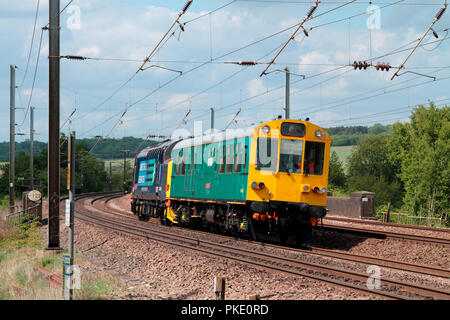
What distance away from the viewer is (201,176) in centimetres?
2150

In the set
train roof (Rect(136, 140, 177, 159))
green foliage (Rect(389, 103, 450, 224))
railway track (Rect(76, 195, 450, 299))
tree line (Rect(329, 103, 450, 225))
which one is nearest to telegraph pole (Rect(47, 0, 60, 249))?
railway track (Rect(76, 195, 450, 299))

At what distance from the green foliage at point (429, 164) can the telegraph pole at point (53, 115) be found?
164 ft

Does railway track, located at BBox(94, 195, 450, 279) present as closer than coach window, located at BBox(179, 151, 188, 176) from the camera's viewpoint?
Yes

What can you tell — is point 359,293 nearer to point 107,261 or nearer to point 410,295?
point 410,295

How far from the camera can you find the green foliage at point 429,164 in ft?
198

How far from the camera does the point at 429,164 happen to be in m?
60.1

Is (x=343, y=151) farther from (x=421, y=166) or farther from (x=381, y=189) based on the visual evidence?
(x=421, y=166)

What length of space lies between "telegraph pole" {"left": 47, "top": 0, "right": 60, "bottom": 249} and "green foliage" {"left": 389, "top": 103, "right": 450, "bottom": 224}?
49.8 metres

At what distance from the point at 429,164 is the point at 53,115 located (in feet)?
169

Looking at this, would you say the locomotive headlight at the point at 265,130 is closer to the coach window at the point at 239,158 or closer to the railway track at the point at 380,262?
the coach window at the point at 239,158

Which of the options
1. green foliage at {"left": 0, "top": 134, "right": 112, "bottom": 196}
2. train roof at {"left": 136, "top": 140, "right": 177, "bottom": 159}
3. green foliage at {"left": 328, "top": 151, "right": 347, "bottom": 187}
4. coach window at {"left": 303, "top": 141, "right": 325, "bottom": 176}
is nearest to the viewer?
coach window at {"left": 303, "top": 141, "right": 325, "bottom": 176}

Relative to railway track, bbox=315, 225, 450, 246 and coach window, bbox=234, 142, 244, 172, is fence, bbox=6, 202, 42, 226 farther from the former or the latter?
railway track, bbox=315, 225, 450, 246

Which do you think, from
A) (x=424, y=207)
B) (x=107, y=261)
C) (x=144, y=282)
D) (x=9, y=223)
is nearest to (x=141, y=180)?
(x=9, y=223)

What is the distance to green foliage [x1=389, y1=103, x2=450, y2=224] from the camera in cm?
6038
